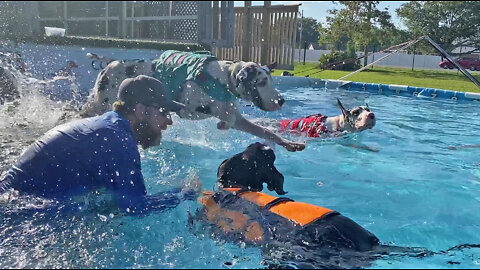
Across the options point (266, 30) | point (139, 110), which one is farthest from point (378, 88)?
point (139, 110)

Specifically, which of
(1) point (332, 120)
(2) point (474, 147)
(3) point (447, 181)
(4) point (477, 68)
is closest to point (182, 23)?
(1) point (332, 120)

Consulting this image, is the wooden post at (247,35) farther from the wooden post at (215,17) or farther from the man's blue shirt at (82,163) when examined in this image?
the man's blue shirt at (82,163)

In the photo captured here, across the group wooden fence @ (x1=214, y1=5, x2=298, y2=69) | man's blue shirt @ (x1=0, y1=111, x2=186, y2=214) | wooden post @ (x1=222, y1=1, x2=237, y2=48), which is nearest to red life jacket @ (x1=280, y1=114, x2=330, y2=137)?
man's blue shirt @ (x1=0, y1=111, x2=186, y2=214)

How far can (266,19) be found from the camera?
1549cm

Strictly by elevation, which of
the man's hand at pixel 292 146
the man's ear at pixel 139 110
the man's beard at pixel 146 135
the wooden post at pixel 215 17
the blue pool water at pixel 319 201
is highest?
the wooden post at pixel 215 17

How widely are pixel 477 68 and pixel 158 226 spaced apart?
22569 mm

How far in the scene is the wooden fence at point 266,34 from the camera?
15234 millimetres

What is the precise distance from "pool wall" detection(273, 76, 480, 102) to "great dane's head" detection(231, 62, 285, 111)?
847 centimetres

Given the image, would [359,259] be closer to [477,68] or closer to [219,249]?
[219,249]

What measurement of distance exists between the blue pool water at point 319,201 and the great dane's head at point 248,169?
41 centimetres

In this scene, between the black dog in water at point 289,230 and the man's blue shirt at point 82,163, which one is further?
the man's blue shirt at point 82,163

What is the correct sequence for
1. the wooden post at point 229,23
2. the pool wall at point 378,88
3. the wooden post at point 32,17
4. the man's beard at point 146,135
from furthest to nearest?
the wooden post at point 229,23 → the pool wall at point 378,88 → the wooden post at point 32,17 → the man's beard at point 146,135

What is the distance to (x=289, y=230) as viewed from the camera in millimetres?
2656

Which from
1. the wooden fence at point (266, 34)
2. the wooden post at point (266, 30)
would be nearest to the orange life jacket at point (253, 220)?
the wooden fence at point (266, 34)
